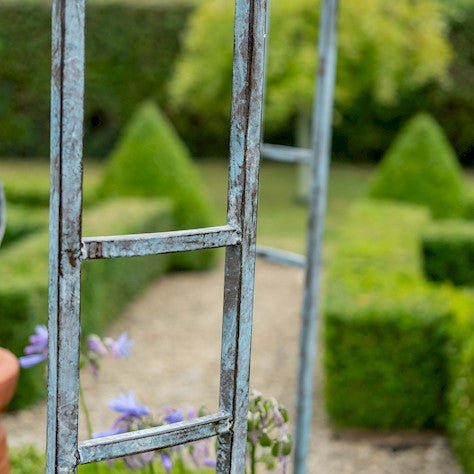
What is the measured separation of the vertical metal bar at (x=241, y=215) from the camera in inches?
59.3

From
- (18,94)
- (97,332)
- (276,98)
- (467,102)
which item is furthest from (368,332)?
(18,94)

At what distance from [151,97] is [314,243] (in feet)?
40.7

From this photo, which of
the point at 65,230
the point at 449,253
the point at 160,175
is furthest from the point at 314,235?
the point at 160,175

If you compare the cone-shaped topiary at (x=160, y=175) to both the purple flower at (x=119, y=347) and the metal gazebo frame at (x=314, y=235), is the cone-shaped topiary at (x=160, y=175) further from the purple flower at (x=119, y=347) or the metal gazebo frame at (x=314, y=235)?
the purple flower at (x=119, y=347)

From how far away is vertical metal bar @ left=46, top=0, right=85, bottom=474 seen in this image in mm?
1327

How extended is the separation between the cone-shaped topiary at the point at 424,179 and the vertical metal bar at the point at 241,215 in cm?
682

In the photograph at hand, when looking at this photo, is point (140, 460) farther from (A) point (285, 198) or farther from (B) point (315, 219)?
(A) point (285, 198)

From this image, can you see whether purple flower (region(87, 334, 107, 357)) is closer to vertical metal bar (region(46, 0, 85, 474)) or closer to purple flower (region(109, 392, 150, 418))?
purple flower (region(109, 392, 150, 418))

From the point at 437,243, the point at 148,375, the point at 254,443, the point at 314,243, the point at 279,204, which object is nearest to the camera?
the point at 254,443

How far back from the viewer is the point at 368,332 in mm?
4621

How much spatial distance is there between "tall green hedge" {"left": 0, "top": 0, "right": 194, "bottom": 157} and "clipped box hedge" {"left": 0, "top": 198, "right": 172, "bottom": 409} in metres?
7.69

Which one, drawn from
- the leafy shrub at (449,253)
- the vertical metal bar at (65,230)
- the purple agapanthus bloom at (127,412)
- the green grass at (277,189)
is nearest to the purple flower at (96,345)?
the purple agapanthus bloom at (127,412)

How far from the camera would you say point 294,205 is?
12.5 metres

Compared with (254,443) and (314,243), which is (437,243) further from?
(254,443)
